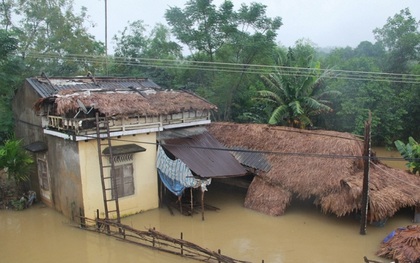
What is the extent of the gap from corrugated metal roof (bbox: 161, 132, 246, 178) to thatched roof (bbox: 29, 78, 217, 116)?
1173mm

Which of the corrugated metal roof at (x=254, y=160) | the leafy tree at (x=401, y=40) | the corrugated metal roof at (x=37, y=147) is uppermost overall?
the leafy tree at (x=401, y=40)

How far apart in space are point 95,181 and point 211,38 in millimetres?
11468

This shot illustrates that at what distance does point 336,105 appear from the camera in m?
20.4

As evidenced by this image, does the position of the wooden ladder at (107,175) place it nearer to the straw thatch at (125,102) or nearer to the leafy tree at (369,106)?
the straw thatch at (125,102)

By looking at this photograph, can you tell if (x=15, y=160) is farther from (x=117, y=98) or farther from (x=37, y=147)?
(x=117, y=98)

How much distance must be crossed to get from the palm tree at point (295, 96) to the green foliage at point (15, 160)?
9763 millimetres

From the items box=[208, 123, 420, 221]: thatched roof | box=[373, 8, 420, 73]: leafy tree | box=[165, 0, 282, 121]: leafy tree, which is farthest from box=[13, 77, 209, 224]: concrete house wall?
box=[373, 8, 420, 73]: leafy tree

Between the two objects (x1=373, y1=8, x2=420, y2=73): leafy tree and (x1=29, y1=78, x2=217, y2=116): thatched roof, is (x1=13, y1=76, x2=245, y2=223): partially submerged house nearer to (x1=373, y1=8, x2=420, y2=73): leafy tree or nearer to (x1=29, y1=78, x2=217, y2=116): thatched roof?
(x1=29, y1=78, x2=217, y2=116): thatched roof

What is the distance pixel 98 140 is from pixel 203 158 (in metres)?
3.68

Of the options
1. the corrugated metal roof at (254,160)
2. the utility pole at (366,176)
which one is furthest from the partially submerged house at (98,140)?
the utility pole at (366,176)

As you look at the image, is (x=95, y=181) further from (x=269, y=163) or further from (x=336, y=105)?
(x=336, y=105)

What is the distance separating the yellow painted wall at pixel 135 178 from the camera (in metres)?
11.3

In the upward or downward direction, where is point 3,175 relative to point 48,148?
downward

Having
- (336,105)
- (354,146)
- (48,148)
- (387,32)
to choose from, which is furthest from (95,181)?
(387,32)
